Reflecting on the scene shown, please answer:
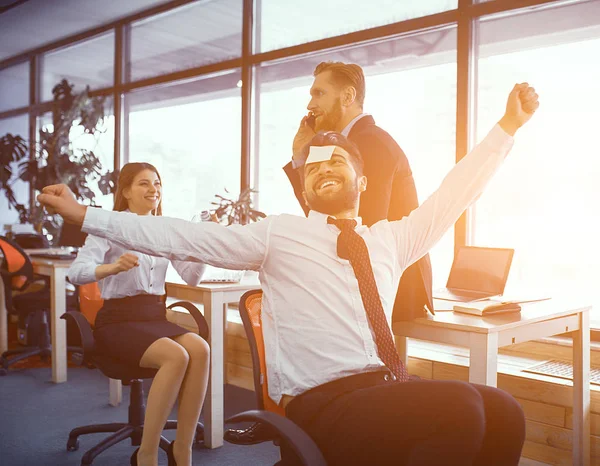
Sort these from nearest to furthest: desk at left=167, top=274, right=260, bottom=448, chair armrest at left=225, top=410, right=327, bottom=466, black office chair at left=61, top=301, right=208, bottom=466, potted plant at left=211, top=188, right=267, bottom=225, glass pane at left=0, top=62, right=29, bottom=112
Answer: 1. chair armrest at left=225, top=410, right=327, bottom=466
2. black office chair at left=61, top=301, right=208, bottom=466
3. desk at left=167, top=274, right=260, bottom=448
4. potted plant at left=211, top=188, right=267, bottom=225
5. glass pane at left=0, top=62, right=29, bottom=112

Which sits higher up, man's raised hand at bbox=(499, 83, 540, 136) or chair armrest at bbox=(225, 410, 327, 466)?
man's raised hand at bbox=(499, 83, 540, 136)

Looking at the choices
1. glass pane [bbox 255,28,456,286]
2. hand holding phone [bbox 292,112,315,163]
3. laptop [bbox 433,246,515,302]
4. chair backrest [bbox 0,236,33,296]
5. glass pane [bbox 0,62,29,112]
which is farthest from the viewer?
glass pane [bbox 0,62,29,112]

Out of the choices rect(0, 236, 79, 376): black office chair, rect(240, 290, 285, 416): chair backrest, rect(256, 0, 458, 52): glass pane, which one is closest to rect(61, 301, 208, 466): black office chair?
rect(240, 290, 285, 416): chair backrest

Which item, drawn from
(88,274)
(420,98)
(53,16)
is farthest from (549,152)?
(53,16)

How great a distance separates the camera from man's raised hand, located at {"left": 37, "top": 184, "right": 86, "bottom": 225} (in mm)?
1434

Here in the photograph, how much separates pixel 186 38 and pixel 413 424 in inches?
192

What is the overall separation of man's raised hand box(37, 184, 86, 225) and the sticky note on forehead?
0.64m

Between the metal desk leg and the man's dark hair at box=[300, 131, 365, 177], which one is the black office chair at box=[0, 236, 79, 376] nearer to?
the man's dark hair at box=[300, 131, 365, 177]

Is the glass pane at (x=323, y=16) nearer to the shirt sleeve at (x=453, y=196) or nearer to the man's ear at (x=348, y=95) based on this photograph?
the man's ear at (x=348, y=95)

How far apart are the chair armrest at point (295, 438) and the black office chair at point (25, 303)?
135 inches

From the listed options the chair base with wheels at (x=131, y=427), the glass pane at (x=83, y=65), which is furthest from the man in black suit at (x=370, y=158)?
the glass pane at (x=83, y=65)

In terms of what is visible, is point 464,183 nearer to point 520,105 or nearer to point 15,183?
point 520,105

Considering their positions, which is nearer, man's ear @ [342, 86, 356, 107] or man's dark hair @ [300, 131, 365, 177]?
man's dark hair @ [300, 131, 365, 177]

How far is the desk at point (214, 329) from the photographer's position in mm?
2916
